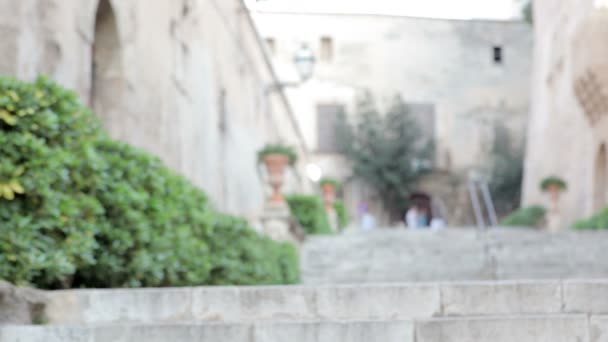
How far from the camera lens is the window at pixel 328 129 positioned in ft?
108

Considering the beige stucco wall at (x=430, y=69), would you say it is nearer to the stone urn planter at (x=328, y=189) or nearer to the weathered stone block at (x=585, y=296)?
the stone urn planter at (x=328, y=189)

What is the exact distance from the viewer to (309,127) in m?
→ 33.1

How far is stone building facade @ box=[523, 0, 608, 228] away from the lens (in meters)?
18.4

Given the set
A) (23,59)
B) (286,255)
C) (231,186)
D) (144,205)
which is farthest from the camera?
(231,186)

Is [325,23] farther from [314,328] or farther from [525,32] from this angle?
[314,328]

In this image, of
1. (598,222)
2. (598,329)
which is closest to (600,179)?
(598,222)

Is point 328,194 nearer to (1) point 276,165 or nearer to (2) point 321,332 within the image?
(1) point 276,165

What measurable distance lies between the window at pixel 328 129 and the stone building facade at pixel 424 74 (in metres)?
0.03

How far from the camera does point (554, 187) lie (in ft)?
68.7

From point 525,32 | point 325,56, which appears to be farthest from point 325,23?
point 525,32

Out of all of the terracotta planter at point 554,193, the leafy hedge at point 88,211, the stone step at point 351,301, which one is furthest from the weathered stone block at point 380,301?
the terracotta planter at point 554,193

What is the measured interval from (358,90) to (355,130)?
1.56 metres

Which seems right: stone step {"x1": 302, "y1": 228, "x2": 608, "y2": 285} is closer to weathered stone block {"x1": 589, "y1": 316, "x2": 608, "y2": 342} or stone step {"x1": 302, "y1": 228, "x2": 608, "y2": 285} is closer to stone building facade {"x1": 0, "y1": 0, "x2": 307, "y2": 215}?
stone building facade {"x1": 0, "y1": 0, "x2": 307, "y2": 215}

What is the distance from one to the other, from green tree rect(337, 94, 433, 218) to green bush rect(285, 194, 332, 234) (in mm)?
15487
